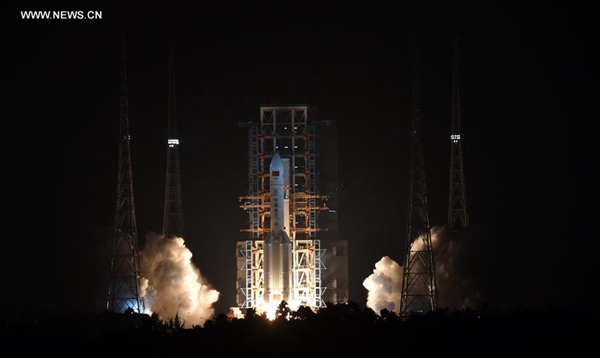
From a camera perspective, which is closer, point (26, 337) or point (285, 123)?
point (26, 337)

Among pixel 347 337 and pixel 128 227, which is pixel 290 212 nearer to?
pixel 128 227

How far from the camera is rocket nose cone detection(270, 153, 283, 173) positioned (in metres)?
86.1

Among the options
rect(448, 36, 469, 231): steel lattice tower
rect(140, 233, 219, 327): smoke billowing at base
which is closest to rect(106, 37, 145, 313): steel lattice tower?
rect(140, 233, 219, 327): smoke billowing at base

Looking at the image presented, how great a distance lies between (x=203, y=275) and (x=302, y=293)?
8.19 m

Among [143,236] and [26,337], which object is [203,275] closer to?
[143,236]

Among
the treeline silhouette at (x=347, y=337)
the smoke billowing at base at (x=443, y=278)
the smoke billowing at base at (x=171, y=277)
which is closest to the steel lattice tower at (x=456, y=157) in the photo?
the smoke billowing at base at (x=443, y=278)

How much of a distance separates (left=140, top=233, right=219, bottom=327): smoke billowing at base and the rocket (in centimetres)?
343

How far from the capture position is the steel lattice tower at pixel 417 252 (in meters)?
80.5

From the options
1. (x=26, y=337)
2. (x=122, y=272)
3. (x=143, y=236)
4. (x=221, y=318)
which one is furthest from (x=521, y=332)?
(x=143, y=236)

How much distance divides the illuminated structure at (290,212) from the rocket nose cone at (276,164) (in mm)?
63

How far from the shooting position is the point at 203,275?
94500 millimetres

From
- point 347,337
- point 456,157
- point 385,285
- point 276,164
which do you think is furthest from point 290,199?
point 347,337

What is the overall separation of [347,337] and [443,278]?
16600mm

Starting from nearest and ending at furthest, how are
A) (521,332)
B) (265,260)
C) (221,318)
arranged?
(521,332)
(221,318)
(265,260)
